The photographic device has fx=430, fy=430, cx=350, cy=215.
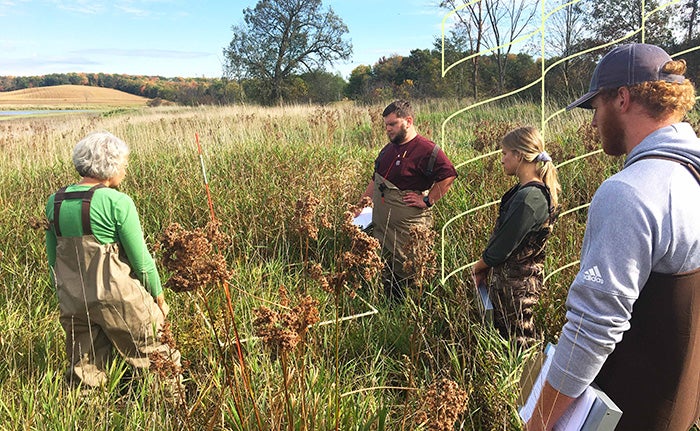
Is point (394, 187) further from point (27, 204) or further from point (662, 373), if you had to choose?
point (27, 204)

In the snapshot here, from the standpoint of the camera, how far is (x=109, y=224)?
7.76ft

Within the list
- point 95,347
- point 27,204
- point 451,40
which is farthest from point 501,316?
point 451,40

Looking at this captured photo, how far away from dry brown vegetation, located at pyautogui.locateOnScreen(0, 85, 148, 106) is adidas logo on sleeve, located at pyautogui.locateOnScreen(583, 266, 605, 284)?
244 ft

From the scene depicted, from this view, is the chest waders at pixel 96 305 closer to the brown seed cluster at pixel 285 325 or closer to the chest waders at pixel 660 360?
the brown seed cluster at pixel 285 325

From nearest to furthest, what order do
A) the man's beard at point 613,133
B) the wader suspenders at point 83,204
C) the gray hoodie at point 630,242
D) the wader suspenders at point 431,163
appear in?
1. the gray hoodie at point 630,242
2. the man's beard at point 613,133
3. the wader suspenders at point 83,204
4. the wader suspenders at point 431,163

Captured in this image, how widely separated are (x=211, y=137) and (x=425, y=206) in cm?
479

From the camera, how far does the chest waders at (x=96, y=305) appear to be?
2352mm

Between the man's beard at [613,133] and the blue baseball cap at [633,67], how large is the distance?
99 millimetres

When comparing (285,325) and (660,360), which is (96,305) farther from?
(660,360)

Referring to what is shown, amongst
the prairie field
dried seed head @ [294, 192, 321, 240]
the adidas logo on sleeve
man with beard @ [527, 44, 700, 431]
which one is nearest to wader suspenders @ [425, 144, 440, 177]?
the prairie field

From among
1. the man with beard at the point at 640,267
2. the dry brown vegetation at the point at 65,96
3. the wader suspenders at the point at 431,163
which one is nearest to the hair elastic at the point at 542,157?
the man with beard at the point at 640,267

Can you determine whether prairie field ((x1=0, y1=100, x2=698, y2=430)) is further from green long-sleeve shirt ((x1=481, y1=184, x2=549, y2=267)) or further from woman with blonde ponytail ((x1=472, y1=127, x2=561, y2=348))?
green long-sleeve shirt ((x1=481, y1=184, x2=549, y2=267))

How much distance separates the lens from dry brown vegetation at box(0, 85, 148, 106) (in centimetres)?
6794

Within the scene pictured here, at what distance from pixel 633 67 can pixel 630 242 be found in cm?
57
